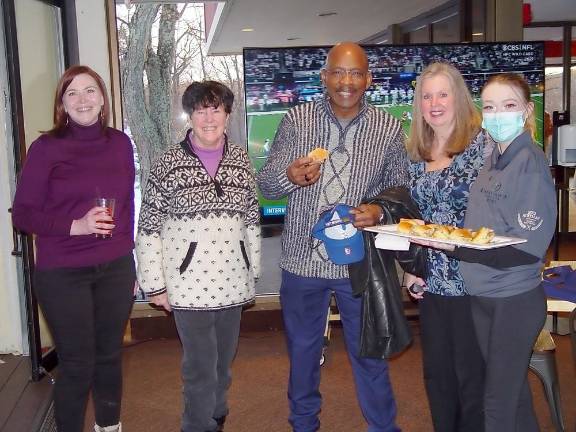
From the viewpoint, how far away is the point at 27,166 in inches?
92.4

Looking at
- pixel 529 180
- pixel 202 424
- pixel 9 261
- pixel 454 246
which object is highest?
pixel 529 180

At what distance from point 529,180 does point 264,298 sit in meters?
2.97

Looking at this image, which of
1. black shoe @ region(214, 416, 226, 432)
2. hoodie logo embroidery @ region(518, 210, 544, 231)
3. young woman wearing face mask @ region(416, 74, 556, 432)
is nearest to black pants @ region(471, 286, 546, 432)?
young woman wearing face mask @ region(416, 74, 556, 432)

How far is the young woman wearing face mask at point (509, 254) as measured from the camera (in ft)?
6.20

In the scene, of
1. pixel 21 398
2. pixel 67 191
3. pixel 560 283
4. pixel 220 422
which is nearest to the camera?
pixel 67 191

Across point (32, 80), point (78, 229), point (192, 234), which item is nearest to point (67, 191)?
point (78, 229)

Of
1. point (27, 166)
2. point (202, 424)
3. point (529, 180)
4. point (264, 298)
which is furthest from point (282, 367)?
point (529, 180)

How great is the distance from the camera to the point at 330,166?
255 cm

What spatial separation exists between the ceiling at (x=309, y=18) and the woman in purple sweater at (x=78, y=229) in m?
2.18

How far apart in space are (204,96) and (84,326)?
0.99 metres

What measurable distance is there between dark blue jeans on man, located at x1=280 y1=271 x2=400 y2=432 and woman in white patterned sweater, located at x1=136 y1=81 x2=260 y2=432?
9.2 inches

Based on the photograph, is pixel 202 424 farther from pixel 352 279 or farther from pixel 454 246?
pixel 454 246

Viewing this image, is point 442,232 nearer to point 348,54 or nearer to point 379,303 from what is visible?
point 379,303

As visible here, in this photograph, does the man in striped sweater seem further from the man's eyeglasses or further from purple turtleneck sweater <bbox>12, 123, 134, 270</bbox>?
purple turtleneck sweater <bbox>12, 123, 134, 270</bbox>
